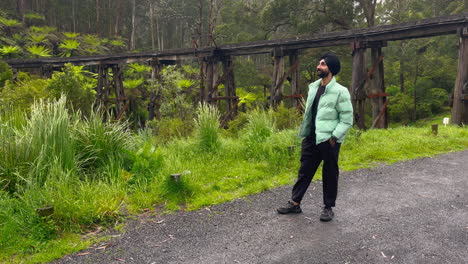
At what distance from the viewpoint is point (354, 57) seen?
11047 millimetres

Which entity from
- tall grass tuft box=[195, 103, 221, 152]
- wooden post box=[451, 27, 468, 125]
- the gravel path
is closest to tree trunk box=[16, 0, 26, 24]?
tall grass tuft box=[195, 103, 221, 152]

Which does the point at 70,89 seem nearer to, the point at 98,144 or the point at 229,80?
the point at 229,80

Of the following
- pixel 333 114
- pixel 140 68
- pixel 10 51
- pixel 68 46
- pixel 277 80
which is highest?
pixel 68 46

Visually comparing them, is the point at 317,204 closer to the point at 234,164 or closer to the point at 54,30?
the point at 234,164

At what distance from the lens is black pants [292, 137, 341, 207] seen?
3.34m

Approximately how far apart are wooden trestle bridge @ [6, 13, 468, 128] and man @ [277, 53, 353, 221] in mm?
8074

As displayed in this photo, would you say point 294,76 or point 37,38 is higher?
point 37,38

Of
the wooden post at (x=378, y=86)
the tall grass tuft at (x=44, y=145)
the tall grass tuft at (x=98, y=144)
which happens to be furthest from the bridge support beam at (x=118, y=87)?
the tall grass tuft at (x=44, y=145)

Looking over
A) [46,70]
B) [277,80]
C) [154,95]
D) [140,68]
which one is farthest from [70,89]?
[140,68]

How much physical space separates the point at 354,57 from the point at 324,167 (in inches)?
340

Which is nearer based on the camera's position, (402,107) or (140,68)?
(402,107)

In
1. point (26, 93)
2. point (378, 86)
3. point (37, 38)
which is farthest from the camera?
point (37, 38)

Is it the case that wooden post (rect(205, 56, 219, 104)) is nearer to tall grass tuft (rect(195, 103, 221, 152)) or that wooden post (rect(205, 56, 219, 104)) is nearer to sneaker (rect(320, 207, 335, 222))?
tall grass tuft (rect(195, 103, 221, 152))

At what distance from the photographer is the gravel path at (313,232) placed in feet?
8.91
